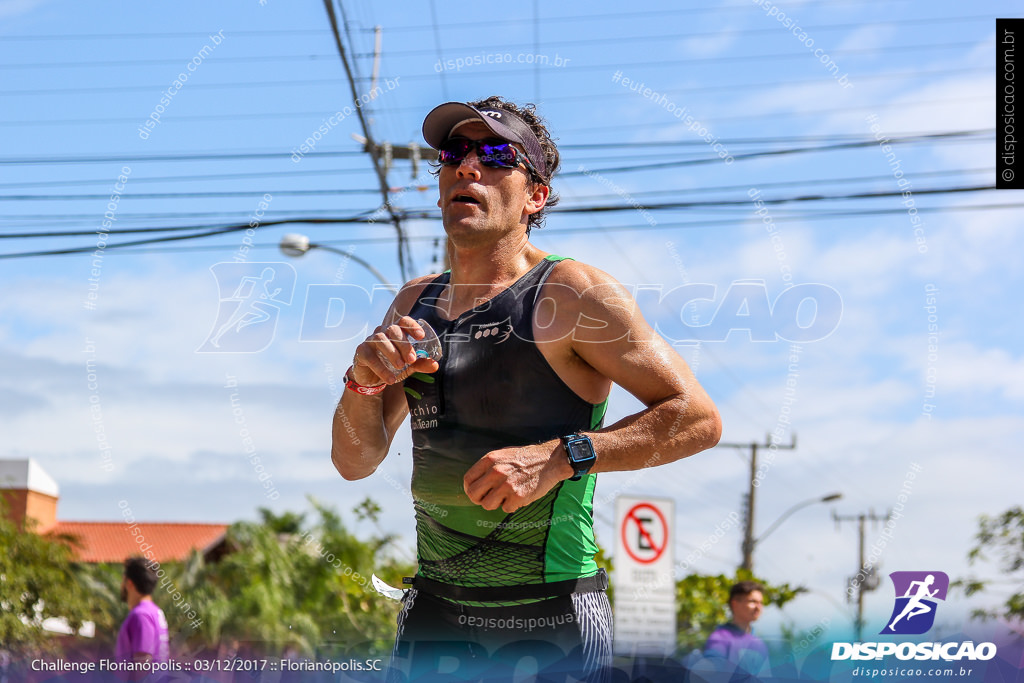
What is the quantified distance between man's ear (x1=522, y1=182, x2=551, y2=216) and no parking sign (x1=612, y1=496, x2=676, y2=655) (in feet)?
21.4

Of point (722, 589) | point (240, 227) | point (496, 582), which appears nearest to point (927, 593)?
point (496, 582)

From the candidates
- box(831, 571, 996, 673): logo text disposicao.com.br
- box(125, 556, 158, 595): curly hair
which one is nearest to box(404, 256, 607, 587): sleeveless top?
box(831, 571, 996, 673): logo text disposicao.com.br

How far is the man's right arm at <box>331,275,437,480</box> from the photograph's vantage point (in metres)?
2.68

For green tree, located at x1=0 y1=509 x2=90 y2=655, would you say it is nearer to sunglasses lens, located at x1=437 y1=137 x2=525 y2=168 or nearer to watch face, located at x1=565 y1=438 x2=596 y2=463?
sunglasses lens, located at x1=437 y1=137 x2=525 y2=168

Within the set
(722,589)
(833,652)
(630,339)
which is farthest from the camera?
(722,589)

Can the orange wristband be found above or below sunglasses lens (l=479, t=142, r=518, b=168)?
below

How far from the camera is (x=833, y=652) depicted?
349 cm

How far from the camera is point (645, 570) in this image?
951 cm

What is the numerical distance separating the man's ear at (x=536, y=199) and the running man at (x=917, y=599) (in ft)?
8.15

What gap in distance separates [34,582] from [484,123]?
1516 centimetres

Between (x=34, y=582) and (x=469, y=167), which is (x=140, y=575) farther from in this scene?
(x=34, y=582)

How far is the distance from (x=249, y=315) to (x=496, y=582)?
2.24 metres

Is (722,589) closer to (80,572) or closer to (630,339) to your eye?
(630,339)
